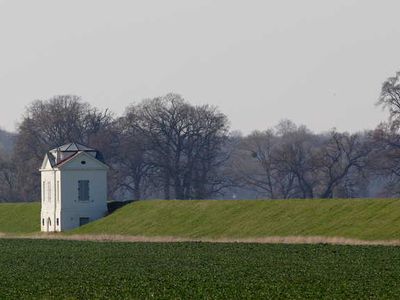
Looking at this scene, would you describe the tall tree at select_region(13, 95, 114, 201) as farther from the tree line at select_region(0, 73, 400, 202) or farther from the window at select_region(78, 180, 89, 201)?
the window at select_region(78, 180, 89, 201)

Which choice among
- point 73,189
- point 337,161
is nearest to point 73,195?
point 73,189

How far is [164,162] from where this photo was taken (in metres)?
141

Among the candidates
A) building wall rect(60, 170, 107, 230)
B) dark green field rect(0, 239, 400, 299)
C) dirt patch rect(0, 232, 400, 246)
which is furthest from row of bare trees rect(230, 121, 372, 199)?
dark green field rect(0, 239, 400, 299)

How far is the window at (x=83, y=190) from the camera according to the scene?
10594 cm

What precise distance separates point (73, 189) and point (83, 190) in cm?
101

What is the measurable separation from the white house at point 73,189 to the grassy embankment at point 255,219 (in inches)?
133

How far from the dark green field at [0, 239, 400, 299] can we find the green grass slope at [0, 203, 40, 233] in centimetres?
3646

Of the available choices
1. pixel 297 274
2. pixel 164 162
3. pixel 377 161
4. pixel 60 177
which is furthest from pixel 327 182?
pixel 297 274

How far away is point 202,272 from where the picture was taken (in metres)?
51.2

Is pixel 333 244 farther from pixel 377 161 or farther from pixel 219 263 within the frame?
pixel 377 161

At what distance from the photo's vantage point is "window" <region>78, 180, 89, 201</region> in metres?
106

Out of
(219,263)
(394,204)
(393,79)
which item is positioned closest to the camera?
(219,263)

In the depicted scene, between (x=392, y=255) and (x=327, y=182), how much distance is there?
7346 cm

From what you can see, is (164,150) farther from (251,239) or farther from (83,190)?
Answer: (251,239)
